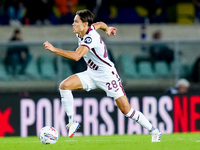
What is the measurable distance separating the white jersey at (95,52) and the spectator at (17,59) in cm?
386

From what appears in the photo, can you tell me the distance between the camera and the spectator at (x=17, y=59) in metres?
11.4

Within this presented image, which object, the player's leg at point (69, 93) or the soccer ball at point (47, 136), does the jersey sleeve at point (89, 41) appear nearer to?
the player's leg at point (69, 93)

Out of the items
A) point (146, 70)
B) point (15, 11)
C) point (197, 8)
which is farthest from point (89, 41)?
point (197, 8)

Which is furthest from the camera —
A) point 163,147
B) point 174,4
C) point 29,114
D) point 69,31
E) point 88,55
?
point 174,4

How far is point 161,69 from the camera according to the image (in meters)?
11.9

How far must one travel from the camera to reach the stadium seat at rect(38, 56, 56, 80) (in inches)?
456

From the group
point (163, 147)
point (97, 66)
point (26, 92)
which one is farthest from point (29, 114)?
point (163, 147)

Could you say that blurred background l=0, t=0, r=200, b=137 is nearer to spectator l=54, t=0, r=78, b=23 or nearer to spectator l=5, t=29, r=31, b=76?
spectator l=5, t=29, r=31, b=76

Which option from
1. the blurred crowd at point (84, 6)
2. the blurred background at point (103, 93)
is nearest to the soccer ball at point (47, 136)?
the blurred background at point (103, 93)

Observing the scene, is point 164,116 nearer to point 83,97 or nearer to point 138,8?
point 83,97

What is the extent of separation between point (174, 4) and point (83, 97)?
640 centimetres

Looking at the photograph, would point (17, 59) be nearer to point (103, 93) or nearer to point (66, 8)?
point (103, 93)

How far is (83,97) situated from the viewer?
11.4 m

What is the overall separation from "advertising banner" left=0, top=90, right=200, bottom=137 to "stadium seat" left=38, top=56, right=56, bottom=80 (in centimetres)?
50
